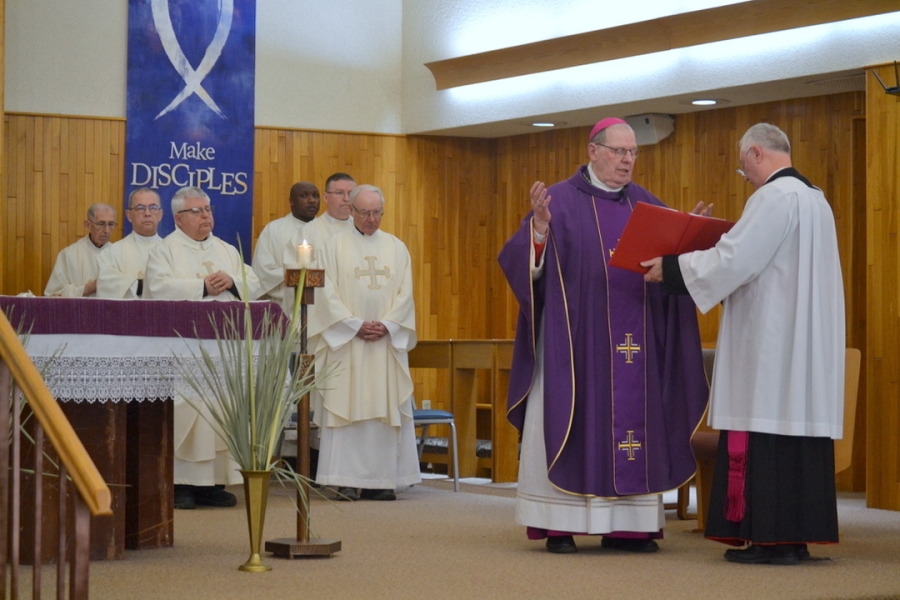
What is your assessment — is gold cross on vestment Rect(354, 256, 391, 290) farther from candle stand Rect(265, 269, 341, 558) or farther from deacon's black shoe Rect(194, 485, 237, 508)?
candle stand Rect(265, 269, 341, 558)

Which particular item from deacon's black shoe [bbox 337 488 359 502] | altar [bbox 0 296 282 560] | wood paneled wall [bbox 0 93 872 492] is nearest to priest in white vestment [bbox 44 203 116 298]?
wood paneled wall [bbox 0 93 872 492]

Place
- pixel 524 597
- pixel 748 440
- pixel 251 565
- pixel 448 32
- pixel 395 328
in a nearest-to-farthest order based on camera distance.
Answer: pixel 524 597 < pixel 251 565 < pixel 748 440 < pixel 395 328 < pixel 448 32

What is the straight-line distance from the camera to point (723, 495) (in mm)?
5199

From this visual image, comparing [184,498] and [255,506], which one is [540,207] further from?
[184,498]

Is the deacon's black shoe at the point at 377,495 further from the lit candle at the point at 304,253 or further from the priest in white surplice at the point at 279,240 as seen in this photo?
the lit candle at the point at 304,253

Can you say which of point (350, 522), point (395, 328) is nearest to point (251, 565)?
point (350, 522)

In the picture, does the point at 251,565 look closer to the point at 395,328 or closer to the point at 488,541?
the point at 488,541

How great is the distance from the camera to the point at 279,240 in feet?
30.6

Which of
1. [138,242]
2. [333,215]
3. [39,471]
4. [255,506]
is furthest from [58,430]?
[333,215]

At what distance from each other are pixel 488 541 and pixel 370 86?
6215mm

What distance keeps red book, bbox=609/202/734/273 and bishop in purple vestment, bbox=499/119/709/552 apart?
0.31 m

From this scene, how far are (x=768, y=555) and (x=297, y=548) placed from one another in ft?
6.12

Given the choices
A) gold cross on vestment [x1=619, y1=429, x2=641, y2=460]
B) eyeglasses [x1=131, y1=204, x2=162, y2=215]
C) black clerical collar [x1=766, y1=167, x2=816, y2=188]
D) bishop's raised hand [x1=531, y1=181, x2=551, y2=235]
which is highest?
eyeglasses [x1=131, y1=204, x2=162, y2=215]

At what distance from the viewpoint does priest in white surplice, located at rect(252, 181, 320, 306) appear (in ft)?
30.1
